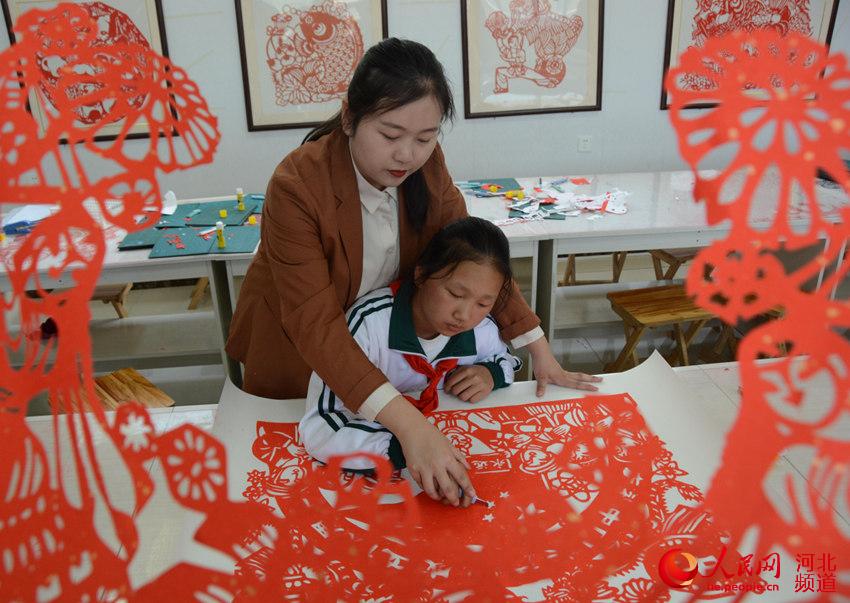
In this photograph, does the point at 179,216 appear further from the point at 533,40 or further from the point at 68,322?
the point at 68,322

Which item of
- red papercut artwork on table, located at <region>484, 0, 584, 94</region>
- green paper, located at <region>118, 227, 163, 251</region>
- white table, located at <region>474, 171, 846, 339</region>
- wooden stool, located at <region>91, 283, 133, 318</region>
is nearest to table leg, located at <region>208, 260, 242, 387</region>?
green paper, located at <region>118, 227, 163, 251</region>

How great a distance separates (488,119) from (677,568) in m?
2.67

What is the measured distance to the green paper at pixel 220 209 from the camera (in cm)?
238

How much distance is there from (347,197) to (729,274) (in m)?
0.69

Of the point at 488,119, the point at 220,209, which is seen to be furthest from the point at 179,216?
the point at 488,119

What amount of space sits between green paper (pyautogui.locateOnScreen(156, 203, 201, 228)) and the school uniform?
4.67 ft

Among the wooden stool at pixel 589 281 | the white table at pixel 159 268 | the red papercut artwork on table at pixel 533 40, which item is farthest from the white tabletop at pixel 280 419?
the red papercut artwork on table at pixel 533 40

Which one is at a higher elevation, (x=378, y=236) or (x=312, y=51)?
(x=312, y=51)

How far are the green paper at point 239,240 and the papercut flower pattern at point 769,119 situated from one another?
5.81 ft

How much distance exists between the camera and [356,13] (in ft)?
9.59

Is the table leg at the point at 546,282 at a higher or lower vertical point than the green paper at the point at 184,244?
lower

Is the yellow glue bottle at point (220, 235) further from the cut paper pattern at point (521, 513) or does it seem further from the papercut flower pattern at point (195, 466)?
the papercut flower pattern at point (195, 466)

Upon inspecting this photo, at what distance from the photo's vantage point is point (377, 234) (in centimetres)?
116

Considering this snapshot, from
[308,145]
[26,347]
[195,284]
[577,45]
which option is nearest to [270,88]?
[195,284]
